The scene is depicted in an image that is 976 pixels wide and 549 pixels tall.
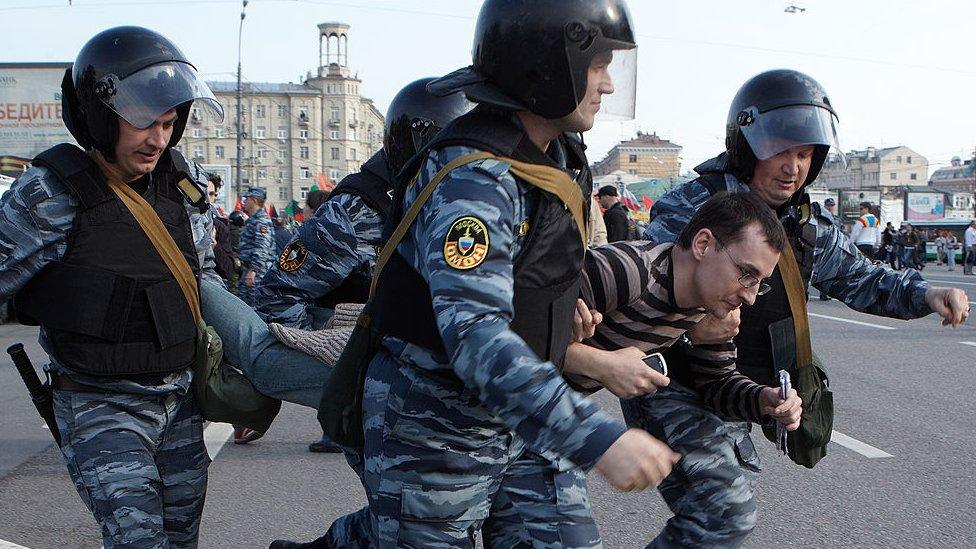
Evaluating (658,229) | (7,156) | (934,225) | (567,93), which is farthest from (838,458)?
(934,225)

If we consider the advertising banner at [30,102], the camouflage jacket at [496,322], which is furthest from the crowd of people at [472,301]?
the advertising banner at [30,102]

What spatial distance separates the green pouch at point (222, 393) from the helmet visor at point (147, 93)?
639 millimetres

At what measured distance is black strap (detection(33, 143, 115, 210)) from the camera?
2639mm

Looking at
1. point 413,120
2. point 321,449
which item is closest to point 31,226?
point 413,120

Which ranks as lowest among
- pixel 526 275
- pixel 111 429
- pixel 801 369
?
pixel 111 429

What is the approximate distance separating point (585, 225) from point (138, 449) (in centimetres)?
145

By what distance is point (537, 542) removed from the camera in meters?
2.14

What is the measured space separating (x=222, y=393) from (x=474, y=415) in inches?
41.4

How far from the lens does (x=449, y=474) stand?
205 centimetres

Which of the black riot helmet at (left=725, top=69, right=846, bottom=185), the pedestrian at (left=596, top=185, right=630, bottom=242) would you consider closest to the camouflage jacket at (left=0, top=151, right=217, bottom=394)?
the black riot helmet at (left=725, top=69, right=846, bottom=185)

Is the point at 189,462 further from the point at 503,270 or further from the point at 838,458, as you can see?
the point at 838,458

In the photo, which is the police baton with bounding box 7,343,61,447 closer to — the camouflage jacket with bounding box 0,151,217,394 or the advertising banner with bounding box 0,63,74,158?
the camouflage jacket with bounding box 0,151,217,394

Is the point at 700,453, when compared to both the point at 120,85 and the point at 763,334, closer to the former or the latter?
the point at 763,334

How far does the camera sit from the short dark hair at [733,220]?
2533 millimetres
